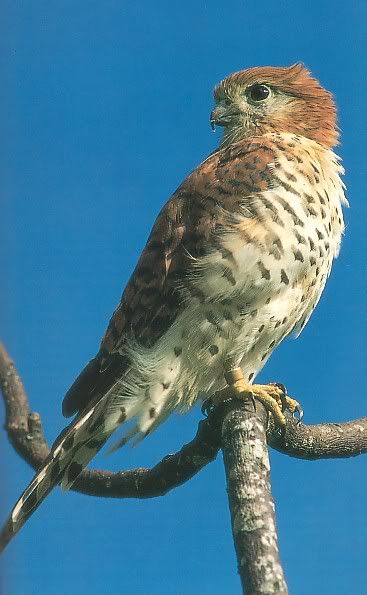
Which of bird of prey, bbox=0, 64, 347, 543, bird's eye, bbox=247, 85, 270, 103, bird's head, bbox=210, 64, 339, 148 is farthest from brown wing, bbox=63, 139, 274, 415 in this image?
bird's eye, bbox=247, 85, 270, 103

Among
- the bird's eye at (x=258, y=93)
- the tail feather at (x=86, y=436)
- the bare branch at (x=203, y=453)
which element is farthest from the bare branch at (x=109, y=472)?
the bird's eye at (x=258, y=93)

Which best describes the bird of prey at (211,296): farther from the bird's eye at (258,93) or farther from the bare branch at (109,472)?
the bird's eye at (258,93)

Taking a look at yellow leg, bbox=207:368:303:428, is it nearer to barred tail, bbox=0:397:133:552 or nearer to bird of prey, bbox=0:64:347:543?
bird of prey, bbox=0:64:347:543

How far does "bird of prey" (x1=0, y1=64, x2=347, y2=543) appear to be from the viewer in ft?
13.7

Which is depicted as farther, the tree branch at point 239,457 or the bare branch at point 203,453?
the bare branch at point 203,453

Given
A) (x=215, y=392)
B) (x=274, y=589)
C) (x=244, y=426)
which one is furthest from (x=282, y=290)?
(x=274, y=589)

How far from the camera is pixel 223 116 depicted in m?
5.17

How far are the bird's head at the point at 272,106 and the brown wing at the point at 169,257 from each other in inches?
22.5

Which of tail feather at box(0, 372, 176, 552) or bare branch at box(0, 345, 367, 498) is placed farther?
tail feather at box(0, 372, 176, 552)

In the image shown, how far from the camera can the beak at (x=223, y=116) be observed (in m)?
5.15

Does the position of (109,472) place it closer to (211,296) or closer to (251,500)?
(211,296)

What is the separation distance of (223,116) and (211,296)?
134 centimetres

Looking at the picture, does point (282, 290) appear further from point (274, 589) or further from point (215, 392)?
point (274, 589)

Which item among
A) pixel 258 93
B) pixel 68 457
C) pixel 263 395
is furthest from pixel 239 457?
pixel 258 93
